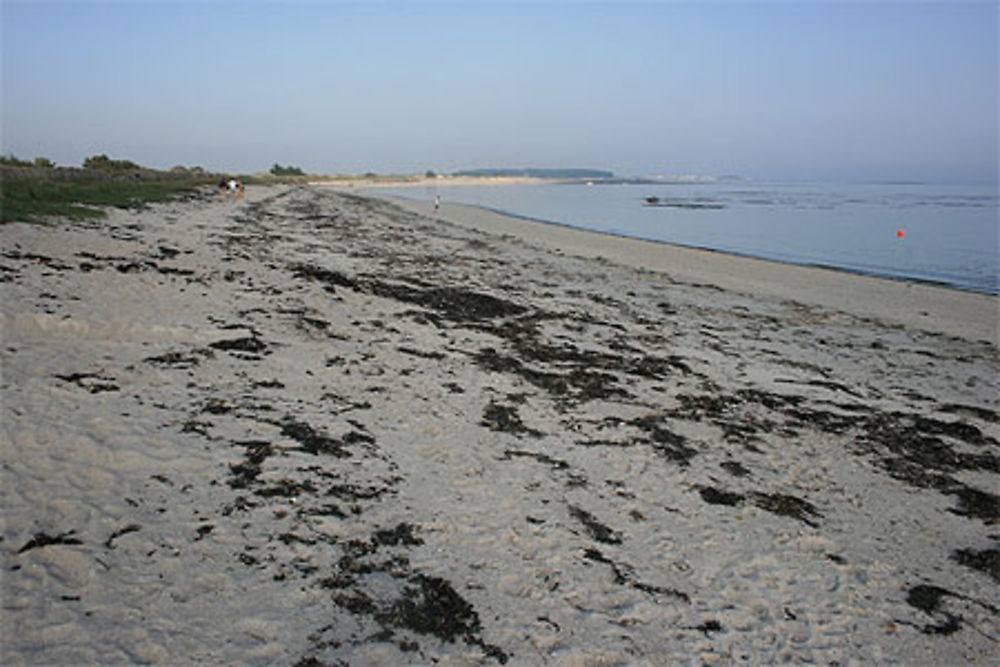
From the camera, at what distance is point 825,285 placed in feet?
55.3

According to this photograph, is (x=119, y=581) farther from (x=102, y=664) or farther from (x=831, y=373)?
(x=831, y=373)

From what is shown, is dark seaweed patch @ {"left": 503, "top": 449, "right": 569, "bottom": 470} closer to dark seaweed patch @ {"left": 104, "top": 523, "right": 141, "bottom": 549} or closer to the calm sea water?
dark seaweed patch @ {"left": 104, "top": 523, "right": 141, "bottom": 549}

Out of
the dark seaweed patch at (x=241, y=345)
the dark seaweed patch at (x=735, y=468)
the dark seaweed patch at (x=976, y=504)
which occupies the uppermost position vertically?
the dark seaweed patch at (x=241, y=345)

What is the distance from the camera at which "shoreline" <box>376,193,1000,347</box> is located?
13.0 metres

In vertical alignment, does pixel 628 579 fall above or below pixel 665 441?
below

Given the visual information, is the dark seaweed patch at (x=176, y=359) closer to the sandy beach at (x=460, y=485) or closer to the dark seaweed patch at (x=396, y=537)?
the sandy beach at (x=460, y=485)

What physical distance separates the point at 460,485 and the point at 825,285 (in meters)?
15.4

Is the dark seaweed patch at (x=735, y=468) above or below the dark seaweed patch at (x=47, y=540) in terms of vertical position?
below

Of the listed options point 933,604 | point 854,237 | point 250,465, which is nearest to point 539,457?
point 250,465

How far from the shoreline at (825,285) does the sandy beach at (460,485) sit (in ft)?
10.1

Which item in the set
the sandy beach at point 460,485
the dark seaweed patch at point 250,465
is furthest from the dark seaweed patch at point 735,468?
the dark seaweed patch at point 250,465

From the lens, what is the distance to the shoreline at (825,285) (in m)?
13.0

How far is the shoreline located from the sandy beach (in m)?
3.06

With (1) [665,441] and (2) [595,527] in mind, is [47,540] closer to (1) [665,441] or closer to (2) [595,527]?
(2) [595,527]
